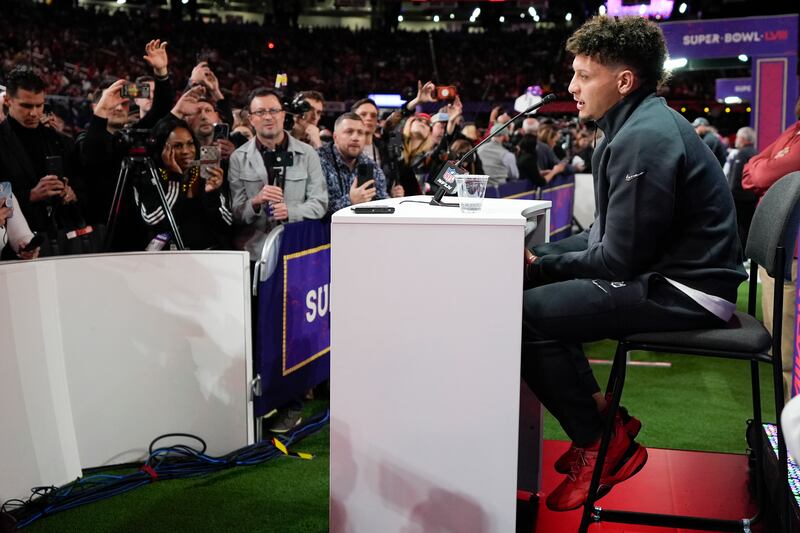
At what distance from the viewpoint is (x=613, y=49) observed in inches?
91.2

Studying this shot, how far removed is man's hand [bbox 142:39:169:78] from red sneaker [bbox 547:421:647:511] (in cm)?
284

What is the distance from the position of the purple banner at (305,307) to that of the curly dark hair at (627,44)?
1851 millimetres

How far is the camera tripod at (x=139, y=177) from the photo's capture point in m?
3.75

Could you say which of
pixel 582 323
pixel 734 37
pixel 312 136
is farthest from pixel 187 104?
pixel 734 37

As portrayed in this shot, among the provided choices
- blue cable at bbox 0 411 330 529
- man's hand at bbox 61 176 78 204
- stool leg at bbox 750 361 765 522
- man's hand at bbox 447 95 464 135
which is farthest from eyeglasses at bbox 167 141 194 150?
man's hand at bbox 447 95 464 135

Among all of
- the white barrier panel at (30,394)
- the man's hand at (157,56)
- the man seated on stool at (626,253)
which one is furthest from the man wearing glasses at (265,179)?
the man seated on stool at (626,253)

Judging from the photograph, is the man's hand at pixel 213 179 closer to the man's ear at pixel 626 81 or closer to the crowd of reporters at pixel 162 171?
the crowd of reporters at pixel 162 171

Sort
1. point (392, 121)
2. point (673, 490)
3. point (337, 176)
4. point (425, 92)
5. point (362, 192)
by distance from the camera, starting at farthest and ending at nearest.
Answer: point (392, 121), point (425, 92), point (337, 176), point (362, 192), point (673, 490)

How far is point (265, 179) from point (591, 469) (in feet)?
8.06

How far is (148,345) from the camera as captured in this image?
11.0 feet

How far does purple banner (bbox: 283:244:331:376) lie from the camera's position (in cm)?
380

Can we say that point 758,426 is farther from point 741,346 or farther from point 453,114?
point 453,114

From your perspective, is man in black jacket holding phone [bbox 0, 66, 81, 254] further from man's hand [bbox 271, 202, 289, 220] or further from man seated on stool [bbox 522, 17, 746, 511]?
man seated on stool [bbox 522, 17, 746, 511]

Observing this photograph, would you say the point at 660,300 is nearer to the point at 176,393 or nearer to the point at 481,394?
the point at 481,394
